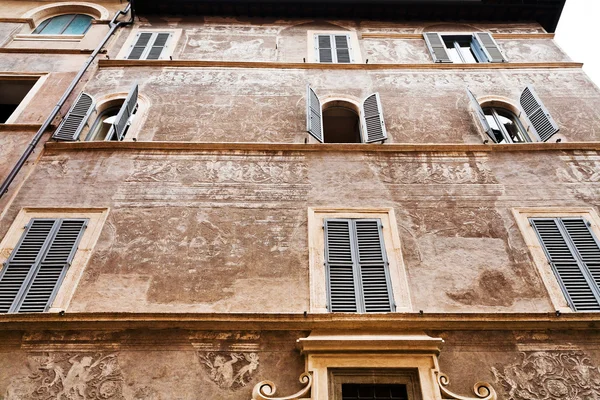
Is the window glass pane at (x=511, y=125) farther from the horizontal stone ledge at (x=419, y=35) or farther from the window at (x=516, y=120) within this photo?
the horizontal stone ledge at (x=419, y=35)

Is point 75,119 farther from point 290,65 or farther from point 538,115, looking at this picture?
point 538,115

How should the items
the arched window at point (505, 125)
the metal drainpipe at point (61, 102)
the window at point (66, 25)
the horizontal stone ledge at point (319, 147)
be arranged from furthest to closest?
the window at point (66, 25), the arched window at point (505, 125), the horizontal stone ledge at point (319, 147), the metal drainpipe at point (61, 102)

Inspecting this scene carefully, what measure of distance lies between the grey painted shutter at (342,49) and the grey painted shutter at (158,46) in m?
3.69

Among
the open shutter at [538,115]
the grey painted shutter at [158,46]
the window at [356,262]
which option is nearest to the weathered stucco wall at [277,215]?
the window at [356,262]

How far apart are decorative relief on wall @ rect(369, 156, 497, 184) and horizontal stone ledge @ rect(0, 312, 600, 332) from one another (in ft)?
8.36

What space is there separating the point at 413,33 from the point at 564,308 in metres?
8.09

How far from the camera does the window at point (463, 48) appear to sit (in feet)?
36.6

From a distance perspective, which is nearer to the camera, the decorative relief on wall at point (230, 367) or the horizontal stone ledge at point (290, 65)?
the decorative relief on wall at point (230, 367)

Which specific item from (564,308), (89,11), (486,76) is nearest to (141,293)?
(564,308)

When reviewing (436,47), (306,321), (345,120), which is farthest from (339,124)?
(306,321)

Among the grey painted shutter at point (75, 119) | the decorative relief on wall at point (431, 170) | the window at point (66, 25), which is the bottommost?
the decorative relief on wall at point (431, 170)

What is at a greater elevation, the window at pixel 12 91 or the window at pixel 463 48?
the window at pixel 463 48

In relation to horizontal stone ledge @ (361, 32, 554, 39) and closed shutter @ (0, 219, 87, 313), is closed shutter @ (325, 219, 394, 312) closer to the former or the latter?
closed shutter @ (0, 219, 87, 313)

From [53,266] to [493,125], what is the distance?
23.8 ft
